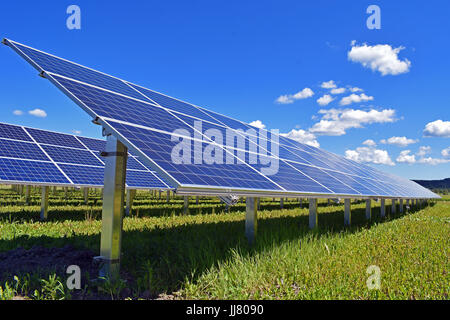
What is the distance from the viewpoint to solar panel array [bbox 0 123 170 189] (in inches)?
573

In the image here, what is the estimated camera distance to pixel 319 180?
447 inches

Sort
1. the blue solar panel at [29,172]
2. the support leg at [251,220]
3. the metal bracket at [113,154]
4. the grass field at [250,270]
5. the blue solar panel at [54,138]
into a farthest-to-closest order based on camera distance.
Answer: the blue solar panel at [54,138]
the blue solar panel at [29,172]
the support leg at [251,220]
the metal bracket at [113,154]
the grass field at [250,270]

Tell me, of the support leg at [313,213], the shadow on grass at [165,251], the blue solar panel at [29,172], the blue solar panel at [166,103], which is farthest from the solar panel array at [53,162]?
the support leg at [313,213]

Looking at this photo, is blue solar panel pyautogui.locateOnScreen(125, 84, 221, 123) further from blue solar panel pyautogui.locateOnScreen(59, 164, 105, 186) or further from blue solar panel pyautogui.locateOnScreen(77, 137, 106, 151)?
blue solar panel pyautogui.locateOnScreen(77, 137, 106, 151)

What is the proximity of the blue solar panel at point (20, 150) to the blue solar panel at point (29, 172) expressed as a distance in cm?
59

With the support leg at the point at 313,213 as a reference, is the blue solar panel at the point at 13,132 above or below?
above

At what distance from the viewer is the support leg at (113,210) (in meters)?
6.48

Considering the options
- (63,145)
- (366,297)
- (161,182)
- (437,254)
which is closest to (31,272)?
(366,297)

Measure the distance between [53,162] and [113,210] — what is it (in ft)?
38.9

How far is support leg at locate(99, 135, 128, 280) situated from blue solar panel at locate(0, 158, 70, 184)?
8.81m

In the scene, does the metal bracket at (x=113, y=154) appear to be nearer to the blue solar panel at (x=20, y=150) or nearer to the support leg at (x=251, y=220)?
the support leg at (x=251, y=220)

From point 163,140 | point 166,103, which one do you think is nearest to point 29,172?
point 166,103

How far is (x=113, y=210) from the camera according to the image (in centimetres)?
652

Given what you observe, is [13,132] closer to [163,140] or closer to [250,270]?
[163,140]
